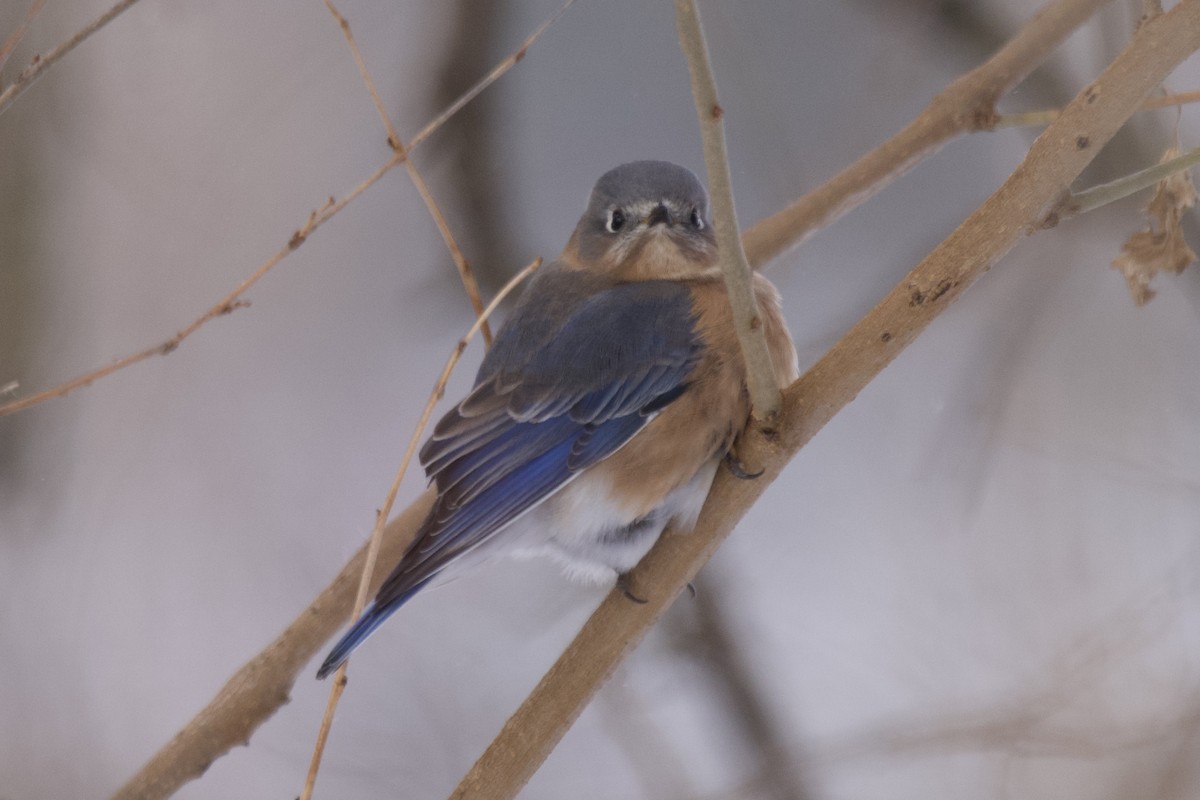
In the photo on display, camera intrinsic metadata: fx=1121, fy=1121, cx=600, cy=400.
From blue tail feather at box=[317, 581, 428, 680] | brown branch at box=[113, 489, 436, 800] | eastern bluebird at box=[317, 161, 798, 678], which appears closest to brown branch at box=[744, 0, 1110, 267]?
eastern bluebird at box=[317, 161, 798, 678]

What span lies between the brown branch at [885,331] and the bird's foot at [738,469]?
1 cm

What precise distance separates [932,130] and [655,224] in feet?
1.87

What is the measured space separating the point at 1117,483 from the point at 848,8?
53.0 inches

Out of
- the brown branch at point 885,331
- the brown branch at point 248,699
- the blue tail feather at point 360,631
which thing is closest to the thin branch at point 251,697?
the brown branch at point 248,699

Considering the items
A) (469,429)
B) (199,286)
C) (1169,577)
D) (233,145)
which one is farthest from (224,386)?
(1169,577)

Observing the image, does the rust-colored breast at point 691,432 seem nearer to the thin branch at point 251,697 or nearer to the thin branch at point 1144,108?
the thin branch at point 251,697

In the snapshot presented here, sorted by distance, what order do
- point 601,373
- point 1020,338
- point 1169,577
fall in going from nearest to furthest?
point 601,373
point 1169,577
point 1020,338

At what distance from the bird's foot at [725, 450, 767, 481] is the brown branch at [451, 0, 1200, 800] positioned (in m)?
0.01

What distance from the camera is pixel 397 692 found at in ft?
9.28

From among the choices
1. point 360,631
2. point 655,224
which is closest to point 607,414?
point 655,224

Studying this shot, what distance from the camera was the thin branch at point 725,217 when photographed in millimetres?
1259

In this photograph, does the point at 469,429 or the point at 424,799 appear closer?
the point at 469,429

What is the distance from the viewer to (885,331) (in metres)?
1.53

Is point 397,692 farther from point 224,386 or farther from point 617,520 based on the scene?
point 617,520
